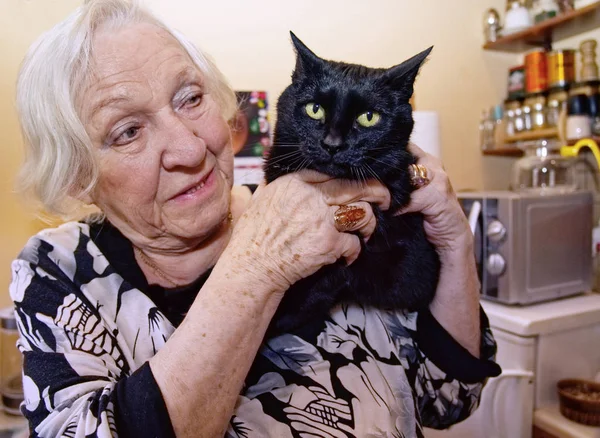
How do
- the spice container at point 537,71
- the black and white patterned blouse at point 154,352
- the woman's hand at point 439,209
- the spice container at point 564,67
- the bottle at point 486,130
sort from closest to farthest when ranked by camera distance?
the black and white patterned blouse at point 154,352
the woman's hand at point 439,209
the spice container at point 564,67
the spice container at point 537,71
the bottle at point 486,130

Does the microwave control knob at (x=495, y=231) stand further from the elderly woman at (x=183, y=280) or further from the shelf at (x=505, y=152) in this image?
the shelf at (x=505, y=152)

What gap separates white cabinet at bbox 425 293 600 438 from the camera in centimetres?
159

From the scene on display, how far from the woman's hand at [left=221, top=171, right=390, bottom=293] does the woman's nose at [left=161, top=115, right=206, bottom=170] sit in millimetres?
153

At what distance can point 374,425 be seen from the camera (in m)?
0.81

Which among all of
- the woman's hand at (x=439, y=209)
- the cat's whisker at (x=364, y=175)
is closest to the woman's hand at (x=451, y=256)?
the woman's hand at (x=439, y=209)

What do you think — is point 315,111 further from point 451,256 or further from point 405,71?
point 451,256

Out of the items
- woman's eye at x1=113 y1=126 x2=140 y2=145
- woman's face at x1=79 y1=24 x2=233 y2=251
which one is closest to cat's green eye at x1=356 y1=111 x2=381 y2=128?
woman's face at x1=79 y1=24 x2=233 y2=251

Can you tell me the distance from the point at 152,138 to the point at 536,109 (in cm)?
221

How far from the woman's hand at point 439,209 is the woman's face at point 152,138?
1.29ft

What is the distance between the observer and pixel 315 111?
0.82 m

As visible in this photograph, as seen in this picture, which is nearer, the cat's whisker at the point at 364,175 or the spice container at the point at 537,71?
the cat's whisker at the point at 364,175

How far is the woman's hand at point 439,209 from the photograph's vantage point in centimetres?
88

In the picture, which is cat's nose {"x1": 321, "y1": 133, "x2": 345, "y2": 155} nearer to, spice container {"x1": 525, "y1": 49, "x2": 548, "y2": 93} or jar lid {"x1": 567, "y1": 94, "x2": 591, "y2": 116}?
jar lid {"x1": 567, "y1": 94, "x2": 591, "y2": 116}

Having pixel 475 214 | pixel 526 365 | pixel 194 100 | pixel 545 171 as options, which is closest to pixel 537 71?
pixel 545 171
